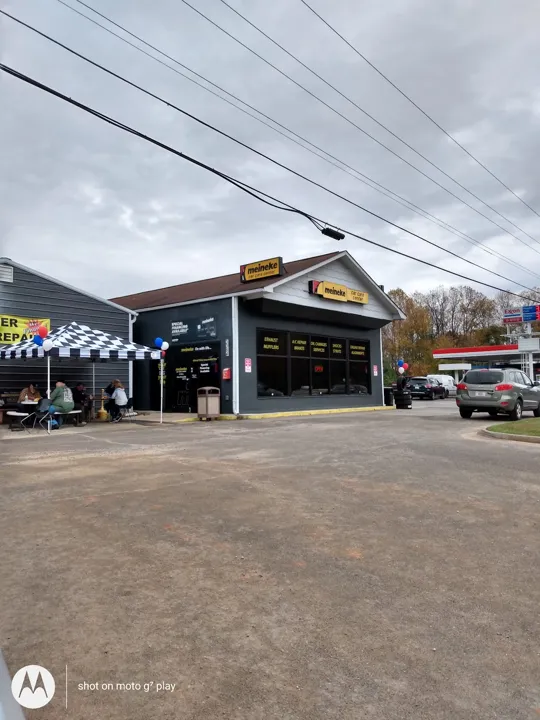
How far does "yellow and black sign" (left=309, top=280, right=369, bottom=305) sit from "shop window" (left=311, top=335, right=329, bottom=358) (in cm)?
187

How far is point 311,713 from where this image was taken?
2336 millimetres

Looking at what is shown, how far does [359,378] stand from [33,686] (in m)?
23.6

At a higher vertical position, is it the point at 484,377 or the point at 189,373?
the point at 189,373

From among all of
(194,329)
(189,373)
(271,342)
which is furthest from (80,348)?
(271,342)

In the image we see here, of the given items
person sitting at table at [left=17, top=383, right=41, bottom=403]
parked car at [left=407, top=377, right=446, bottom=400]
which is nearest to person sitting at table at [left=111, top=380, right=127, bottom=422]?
person sitting at table at [left=17, top=383, right=41, bottom=403]

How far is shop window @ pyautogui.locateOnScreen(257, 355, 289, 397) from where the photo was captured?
20.2m

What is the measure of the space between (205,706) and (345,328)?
22725 millimetres

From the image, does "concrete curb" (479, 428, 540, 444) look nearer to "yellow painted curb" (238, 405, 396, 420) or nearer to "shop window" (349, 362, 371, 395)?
"yellow painted curb" (238, 405, 396, 420)

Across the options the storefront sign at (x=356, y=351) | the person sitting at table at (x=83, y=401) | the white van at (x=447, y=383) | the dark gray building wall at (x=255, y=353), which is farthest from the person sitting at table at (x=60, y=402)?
the white van at (x=447, y=383)

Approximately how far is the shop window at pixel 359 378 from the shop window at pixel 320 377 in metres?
1.92

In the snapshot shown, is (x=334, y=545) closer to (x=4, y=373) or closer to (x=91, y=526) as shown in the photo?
(x=91, y=526)

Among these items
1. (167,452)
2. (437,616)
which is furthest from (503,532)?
(167,452)

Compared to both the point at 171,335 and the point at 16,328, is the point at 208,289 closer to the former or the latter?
the point at 171,335

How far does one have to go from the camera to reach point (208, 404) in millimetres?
18188
